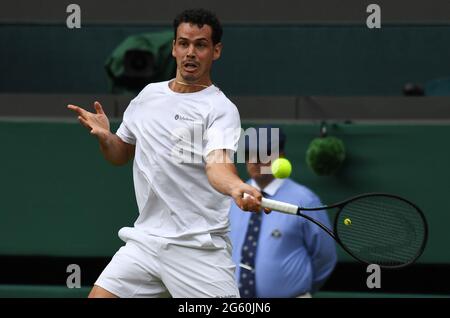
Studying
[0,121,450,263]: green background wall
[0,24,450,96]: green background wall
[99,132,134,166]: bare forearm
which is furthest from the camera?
[0,24,450,96]: green background wall

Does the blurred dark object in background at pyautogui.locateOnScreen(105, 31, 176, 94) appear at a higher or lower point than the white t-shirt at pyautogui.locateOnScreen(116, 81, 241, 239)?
higher

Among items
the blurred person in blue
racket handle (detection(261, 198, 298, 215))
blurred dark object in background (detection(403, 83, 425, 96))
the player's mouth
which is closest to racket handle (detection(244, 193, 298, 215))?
racket handle (detection(261, 198, 298, 215))

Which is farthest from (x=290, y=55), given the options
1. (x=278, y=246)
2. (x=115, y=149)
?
(x=115, y=149)

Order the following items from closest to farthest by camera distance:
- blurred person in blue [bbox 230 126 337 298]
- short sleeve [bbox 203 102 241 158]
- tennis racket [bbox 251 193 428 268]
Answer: short sleeve [bbox 203 102 241 158]
tennis racket [bbox 251 193 428 268]
blurred person in blue [bbox 230 126 337 298]

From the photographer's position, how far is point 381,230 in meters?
4.64

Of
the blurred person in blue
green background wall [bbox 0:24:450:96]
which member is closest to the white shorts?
the blurred person in blue

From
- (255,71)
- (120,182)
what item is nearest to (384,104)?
(255,71)

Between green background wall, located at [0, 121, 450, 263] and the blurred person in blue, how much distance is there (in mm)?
591

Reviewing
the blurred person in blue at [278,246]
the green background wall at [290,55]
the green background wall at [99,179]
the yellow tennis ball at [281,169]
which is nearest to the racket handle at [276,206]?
the yellow tennis ball at [281,169]

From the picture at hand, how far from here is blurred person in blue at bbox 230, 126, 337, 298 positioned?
19.4ft

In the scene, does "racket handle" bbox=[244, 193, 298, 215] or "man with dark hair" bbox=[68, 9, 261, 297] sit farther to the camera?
"man with dark hair" bbox=[68, 9, 261, 297]

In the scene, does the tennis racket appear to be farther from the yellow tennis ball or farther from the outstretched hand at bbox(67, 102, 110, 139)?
the outstretched hand at bbox(67, 102, 110, 139)

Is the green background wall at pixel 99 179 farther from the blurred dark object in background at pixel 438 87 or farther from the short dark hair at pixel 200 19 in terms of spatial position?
the short dark hair at pixel 200 19

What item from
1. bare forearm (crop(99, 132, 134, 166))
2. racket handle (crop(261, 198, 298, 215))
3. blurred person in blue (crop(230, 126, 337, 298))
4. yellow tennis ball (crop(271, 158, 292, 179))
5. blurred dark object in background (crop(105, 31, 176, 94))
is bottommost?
blurred person in blue (crop(230, 126, 337, 298))
